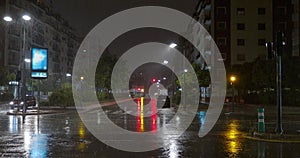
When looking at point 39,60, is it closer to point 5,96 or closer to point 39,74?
point 39,74

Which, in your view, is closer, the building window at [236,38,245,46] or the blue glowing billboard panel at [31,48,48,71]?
the blue glowing billboard panel at [31,48,48,71]

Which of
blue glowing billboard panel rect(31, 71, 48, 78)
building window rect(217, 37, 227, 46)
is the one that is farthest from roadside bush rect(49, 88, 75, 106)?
building window rect(217, 37, 227, 46)

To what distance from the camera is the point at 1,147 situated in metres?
13.2

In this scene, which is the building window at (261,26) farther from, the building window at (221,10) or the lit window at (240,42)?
the building window at (221,10)

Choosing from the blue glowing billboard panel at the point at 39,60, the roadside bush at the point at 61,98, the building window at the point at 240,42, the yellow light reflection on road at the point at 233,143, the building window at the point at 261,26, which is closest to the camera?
the yellow light reflection on road at the point at 233,143

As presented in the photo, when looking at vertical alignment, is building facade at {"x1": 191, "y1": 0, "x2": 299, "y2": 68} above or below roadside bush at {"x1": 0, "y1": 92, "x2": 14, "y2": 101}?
above

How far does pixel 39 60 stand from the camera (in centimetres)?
3584

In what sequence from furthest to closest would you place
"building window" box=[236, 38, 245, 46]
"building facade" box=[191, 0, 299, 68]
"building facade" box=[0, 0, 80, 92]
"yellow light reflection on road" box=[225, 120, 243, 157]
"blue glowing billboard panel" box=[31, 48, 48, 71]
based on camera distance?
"building facade" box=[0, 0, 80, 92], "building window" box=[236, 38, 245, 46], "building facade" box=[191, 0, 299, 68], "blue glowing billboard panel" box=[31, 48, 48, 71], "yellow light reflection on road" box=[225, 120, 243, 157]

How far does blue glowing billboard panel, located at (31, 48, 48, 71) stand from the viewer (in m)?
35.6

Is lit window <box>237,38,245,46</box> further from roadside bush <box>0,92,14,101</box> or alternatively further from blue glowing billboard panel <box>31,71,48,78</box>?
blue glowing billboard panel <box>31,71,48,78</box>

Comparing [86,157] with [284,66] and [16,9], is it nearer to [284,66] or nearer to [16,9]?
[284,66]

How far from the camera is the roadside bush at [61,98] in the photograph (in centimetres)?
4550

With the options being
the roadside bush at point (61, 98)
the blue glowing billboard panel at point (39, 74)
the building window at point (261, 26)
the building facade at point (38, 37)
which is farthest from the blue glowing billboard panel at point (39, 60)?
the building window at point (261, 26)

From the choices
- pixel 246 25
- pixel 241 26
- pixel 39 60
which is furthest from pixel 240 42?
pixel 39 60
